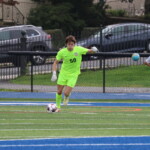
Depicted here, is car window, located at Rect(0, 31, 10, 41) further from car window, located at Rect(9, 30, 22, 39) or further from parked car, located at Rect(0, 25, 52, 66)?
car window, located at Rect(9, 30, 22, 39)

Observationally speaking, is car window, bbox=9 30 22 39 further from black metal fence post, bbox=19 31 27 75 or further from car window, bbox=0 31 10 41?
black metal fence post, bbox=19 31 27 75

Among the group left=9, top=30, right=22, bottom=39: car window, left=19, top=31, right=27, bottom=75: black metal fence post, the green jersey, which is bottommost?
left=19, top=31, right=27, bottom=75: black metal fence post

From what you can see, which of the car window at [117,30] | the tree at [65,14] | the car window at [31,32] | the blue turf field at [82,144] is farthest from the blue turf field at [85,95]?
the tree at [65,14]

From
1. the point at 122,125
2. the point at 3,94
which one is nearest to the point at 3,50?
the point at 3,94

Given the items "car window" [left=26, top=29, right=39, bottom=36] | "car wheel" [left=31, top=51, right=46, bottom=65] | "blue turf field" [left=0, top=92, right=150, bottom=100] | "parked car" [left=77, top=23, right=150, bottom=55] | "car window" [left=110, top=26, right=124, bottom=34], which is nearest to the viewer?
"blue turf field" [left=0, top=92, right=150, bottom=100]

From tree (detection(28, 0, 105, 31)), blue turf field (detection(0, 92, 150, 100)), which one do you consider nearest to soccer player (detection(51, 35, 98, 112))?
blue turf field (detection(0, 92, 150, 100))

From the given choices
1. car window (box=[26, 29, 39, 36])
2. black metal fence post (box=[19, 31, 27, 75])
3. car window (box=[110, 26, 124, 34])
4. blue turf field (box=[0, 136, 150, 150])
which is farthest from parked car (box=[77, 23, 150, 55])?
blue turf field (box=[0, 136, 150, 150])

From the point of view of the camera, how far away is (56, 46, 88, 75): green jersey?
53.5 feet

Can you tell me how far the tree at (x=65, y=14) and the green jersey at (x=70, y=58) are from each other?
1009 inches

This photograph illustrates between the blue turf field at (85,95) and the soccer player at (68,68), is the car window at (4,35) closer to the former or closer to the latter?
the blue turf field at (85,95)

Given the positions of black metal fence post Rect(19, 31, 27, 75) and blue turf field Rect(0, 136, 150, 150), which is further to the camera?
black metal fence post Rect(19, 31, 27, 75)

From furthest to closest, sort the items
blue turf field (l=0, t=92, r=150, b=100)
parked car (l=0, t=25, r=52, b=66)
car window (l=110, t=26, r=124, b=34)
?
car window (l=110, t=26, r=124, b=34)
parked car (l=0, t=25, r=52, b=66)
blue turf field (l=0, t=92, r=150, b=100)

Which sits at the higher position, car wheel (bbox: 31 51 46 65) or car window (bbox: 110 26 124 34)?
car window (bbox: 110 26 124 34)

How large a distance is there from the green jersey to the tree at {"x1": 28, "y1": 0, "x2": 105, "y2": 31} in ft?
84.1
